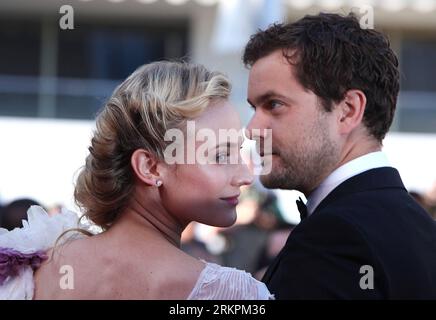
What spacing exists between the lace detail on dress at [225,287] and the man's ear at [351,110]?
2.03 ft

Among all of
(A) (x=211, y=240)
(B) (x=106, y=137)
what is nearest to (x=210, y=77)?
(B) (x=106, y=137)

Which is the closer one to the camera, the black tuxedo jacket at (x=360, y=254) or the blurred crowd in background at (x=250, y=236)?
the black tuxedo jacket at (x=360, y=254)

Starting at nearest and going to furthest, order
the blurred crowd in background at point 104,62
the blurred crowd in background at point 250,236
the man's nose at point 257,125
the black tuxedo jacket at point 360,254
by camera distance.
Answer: the black tuxedo jacket at point 360,254 → the man's nose at point 257,125 → the blurred crowd in background at point 250,236 → the blurred crowd in background at point 104,62

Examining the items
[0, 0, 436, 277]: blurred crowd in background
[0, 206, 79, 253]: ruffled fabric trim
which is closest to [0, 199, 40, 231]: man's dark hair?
[0, 206, 79, 253]: ruffled fabric trim

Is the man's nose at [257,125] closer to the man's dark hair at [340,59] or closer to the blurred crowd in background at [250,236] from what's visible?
the man's dark hair at [340,59]

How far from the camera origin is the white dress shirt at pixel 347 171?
2438 millimetres

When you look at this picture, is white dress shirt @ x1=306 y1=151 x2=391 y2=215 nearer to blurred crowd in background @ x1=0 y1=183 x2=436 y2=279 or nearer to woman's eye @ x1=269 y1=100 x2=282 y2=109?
woman's eye @ x1=269 y1=100 x2=282 y2=109

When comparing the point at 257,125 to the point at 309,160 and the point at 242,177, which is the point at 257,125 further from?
the point at 242,177

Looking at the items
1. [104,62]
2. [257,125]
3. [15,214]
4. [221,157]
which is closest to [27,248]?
[221,157]

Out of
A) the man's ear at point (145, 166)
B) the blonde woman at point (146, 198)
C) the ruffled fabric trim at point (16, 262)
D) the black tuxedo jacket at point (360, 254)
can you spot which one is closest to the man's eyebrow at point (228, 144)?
the blonde woman at point (146, 198)

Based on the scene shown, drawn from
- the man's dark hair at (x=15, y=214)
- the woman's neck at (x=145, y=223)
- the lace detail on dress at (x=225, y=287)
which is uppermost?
the woman's neck at (x=145, y=223)

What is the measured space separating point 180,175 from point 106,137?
22cm

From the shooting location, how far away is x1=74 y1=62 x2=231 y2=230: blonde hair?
2.12 meters
